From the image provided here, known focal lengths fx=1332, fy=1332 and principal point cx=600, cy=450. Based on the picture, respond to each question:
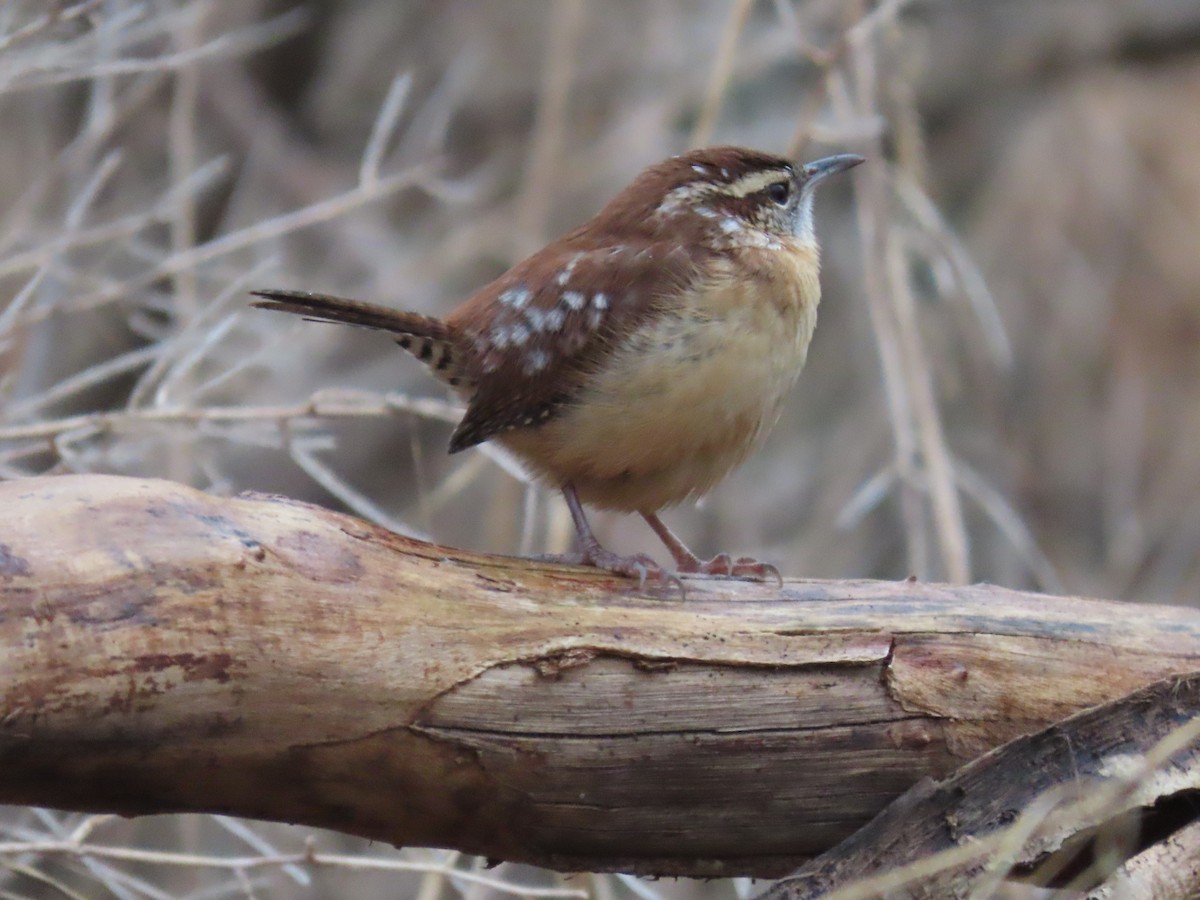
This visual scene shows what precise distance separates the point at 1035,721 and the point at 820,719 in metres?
0.50

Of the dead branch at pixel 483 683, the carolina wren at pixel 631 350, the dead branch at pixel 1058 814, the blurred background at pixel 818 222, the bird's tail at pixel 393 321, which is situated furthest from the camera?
the blurred background at pixel 818 222

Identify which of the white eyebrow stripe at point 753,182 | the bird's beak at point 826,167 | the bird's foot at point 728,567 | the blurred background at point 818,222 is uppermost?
the blurred background at point 818,222

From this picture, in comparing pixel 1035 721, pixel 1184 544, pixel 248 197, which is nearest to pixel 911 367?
pixel 1035 721

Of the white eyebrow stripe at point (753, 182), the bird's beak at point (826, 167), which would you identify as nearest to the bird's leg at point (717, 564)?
the white eyebrow stripe at point (753, 182)

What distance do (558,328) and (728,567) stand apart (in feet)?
2.60

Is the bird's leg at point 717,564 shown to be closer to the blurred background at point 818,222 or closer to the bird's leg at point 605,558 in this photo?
the bird's leg at point 605,558

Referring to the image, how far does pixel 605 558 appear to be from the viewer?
3.40 metres

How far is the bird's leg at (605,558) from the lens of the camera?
10.5 feet

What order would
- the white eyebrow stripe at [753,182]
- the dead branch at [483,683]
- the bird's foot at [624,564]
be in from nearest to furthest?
the dead branch at [483,683] < the bird's foot at [624,564] < the white eyebrow stripe at [753,182]

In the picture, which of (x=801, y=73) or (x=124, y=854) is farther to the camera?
(x=801, y=73)

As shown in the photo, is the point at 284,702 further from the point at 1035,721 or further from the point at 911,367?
the point at 911,367

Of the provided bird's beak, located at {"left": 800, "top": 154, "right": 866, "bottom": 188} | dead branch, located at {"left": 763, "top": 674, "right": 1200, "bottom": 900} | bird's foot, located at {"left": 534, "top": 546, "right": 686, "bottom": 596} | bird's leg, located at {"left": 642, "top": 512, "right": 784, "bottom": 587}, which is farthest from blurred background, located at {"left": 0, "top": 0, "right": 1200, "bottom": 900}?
dead branch, located at {"left": 763, "top": 674, "right": 1200, "bottom": 900}

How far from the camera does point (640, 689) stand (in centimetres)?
275

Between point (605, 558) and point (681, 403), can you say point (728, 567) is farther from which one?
point (681, 403)
